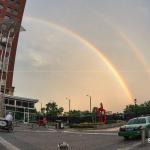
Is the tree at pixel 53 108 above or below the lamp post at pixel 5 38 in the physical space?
below

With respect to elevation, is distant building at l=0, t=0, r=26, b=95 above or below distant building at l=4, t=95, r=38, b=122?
above

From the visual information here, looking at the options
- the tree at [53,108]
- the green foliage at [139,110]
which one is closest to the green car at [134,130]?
the green foliage at [139,110]

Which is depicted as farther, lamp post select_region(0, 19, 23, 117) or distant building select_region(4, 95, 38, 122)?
lamp post select_region(0, 19, 23, 117)

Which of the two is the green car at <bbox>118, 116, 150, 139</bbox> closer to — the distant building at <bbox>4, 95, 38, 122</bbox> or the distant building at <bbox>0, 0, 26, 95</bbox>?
the distant building at <bbox>4, 95, 38, 122</bbox>

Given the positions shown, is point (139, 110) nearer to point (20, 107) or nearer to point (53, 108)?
point (20, 107)

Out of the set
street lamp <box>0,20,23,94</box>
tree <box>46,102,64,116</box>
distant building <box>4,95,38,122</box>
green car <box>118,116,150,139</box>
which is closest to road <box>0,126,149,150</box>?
green car <box>118,116,150,139</box>

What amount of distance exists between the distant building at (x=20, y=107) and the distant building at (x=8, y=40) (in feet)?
18.1

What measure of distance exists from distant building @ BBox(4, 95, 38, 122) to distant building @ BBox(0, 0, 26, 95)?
5526 millimetres

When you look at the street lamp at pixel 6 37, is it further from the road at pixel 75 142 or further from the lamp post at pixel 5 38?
the road at pixel 75 142

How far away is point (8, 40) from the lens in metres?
105

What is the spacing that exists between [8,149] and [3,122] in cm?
1827

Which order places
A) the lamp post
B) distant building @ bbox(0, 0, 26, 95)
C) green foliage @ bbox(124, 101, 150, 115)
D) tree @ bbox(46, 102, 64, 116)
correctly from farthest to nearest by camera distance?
tree @ bbox(46, 102, 64, 116)
distant building @ bbox(0, 0, 26, 95)
the lamp post
green foliage @ bbox(124, 101, 150, 115)

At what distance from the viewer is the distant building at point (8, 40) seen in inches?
4079

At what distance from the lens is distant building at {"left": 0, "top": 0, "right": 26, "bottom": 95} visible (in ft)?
340
